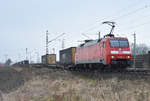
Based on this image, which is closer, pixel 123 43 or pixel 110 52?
pixel 110 52

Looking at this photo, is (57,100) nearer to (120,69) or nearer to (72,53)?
(120,69)

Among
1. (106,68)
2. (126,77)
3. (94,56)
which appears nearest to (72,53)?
(94,56)

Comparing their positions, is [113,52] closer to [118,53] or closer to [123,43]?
[118,53]

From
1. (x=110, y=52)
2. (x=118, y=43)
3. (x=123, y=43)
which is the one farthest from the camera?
(x=123, y=43)

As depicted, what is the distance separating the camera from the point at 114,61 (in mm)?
21203

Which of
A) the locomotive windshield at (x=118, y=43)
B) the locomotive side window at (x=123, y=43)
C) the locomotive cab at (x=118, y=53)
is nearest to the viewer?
the locomotive cab at (x=118, y=53)

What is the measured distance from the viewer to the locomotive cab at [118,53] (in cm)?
2131

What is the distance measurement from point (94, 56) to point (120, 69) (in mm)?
3233

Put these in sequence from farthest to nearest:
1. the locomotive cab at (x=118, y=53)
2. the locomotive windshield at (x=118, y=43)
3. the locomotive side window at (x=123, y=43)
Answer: the locomotive side window at (x=123, y=43) < the locomotive windshield at (x=118, y=43) < the locomotive cab at (x=118, y=53)

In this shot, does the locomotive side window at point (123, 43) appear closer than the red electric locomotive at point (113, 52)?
No

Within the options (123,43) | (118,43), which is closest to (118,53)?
(118,43)

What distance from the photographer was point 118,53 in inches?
851

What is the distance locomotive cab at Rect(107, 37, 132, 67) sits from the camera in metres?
21.3

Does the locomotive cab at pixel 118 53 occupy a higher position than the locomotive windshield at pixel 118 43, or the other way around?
the locomotive windshield at pixel 118 43
